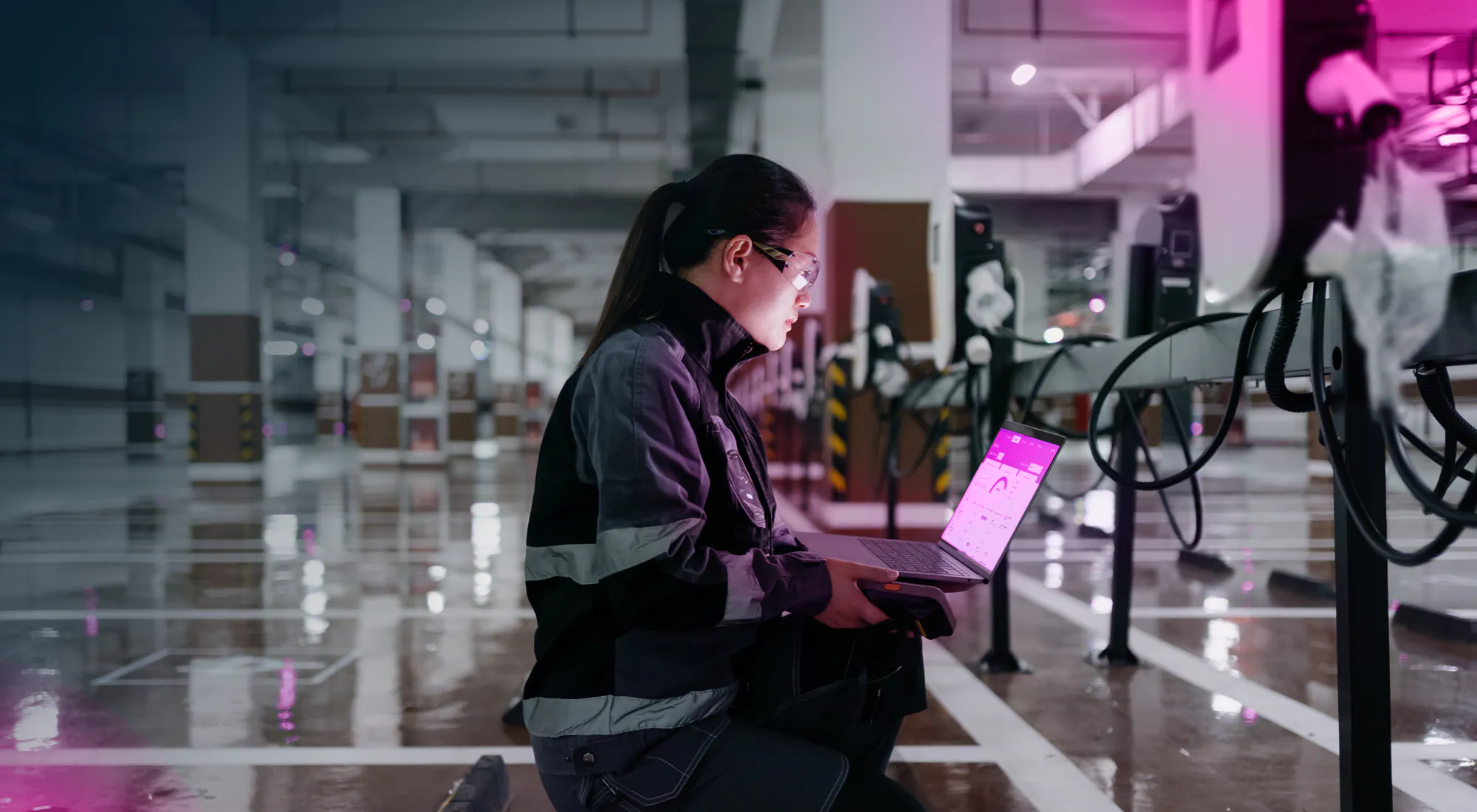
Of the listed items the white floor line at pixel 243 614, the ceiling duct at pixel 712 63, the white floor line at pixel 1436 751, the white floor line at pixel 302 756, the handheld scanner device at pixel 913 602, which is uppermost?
the ceiling duct at pixel 712 63

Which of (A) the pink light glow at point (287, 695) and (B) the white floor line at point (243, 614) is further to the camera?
(B) the white floor line at point (243, 614)

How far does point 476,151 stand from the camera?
50.0 ft

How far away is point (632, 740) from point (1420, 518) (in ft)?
28.6

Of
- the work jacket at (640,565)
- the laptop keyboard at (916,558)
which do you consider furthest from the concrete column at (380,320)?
the work jacket at (640,565)

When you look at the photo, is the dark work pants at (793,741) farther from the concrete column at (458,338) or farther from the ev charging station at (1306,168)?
the concrete column at (458,338)

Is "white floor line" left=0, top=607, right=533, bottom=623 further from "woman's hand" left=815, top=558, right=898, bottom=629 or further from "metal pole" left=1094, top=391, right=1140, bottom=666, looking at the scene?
"woman's hand" left=815, top=558, right=898, bottom=629

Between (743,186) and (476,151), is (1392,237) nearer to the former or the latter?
(743,186)

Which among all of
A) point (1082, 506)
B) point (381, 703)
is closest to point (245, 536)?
point (381, 703)

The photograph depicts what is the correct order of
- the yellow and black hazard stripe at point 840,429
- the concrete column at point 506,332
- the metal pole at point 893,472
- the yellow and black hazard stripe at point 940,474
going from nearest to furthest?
the metal pole at point 893,472, the yellow and black hazard stripe at point 940,474, the yellow and black hazard stripe at point 840,429, the concrete column at point 506,332

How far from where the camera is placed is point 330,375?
3678cm

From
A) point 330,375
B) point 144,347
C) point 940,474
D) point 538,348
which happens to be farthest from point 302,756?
point 330,375

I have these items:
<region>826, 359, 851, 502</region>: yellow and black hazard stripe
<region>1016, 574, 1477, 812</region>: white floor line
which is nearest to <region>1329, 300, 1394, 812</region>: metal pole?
<region>1016, 574, 1477, 812</region>: white floor line

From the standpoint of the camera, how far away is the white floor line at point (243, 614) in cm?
458

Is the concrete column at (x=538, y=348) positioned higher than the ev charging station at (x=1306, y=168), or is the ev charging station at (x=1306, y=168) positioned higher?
the concrete column at (x=538, y=348)
